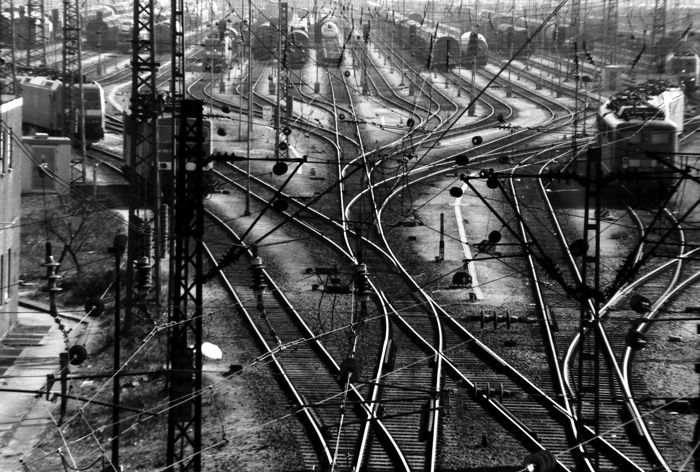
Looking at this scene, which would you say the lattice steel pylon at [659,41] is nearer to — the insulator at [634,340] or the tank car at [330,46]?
the tank car at [330,46]

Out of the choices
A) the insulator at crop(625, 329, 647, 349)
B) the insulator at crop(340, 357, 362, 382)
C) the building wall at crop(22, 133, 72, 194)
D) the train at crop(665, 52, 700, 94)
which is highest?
the train at crop(665, 52, 700, 94)

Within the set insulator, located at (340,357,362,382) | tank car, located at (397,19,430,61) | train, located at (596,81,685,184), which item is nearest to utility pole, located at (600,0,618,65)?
tank car, located at (397,19,430,61)

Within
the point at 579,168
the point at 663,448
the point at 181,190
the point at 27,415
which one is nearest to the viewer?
the point at 181,190

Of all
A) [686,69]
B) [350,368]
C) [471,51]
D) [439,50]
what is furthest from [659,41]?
[350,368]

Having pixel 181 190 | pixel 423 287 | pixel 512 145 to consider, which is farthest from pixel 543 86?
pixel 181 190

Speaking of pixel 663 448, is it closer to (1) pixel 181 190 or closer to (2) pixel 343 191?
(1) pixel 181 190

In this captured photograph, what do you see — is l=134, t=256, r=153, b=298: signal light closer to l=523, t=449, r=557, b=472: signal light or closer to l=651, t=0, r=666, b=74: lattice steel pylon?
l=523, t=449, r=557, b=472: signal light

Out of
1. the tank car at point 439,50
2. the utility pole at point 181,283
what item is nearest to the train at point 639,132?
the utility pole at point 181,283
